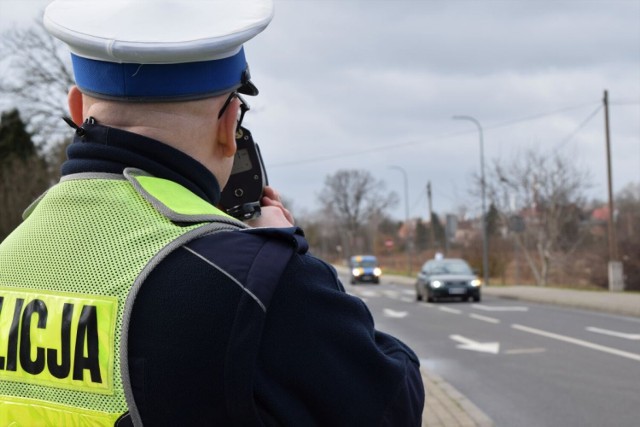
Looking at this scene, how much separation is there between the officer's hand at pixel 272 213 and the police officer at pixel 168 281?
0.18m

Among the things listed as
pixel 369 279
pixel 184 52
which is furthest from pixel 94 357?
pixel 369 279

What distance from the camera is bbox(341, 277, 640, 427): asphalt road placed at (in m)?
7.49

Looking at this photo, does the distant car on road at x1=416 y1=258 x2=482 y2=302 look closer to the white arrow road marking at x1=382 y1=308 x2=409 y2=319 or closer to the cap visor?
the white arrow road marking at x1=382 y1=308 x2=409 y2=319

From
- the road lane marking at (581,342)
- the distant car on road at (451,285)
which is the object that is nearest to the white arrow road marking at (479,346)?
the road lane marking at (581,342)

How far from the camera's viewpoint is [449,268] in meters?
26.1

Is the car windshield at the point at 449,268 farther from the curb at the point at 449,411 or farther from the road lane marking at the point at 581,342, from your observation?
the curb at the point at 449,411

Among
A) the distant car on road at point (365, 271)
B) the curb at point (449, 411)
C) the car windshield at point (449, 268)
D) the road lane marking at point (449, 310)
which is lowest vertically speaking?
the distant car on road at point (365, 271)

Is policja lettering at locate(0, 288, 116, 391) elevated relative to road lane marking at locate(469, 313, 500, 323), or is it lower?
elevated

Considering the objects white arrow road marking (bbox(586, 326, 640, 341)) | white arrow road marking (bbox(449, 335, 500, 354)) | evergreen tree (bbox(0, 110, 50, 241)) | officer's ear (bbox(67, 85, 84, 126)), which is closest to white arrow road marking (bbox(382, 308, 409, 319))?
white arrow road marking (bbox(586, 326, 640, 341))

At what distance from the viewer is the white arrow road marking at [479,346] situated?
12.4 metres

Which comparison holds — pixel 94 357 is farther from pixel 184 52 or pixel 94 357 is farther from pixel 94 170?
pixel 184 52

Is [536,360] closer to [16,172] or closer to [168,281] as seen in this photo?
[168,281]

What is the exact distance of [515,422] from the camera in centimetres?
707

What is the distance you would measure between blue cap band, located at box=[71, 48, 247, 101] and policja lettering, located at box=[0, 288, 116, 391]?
35cm
